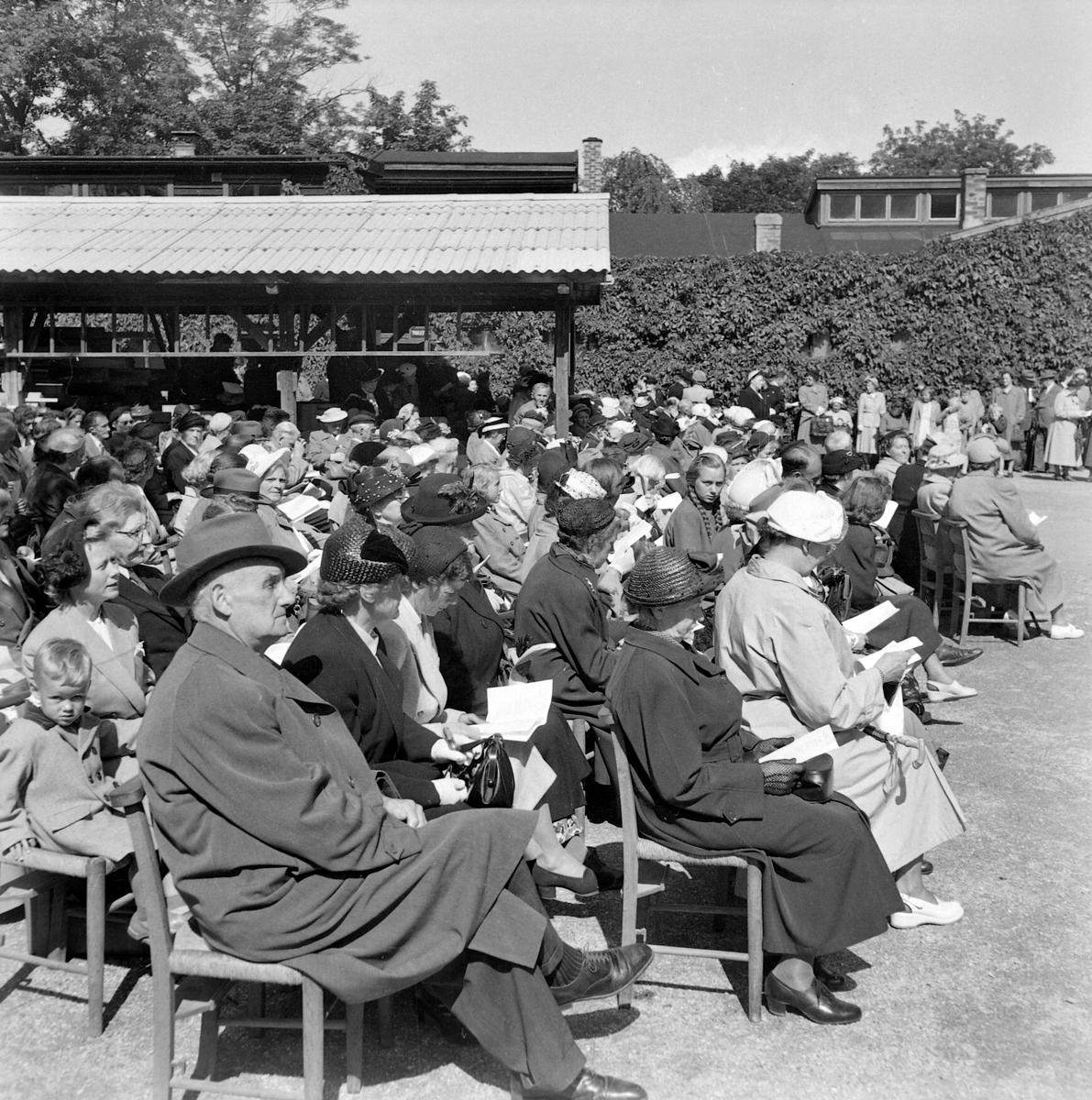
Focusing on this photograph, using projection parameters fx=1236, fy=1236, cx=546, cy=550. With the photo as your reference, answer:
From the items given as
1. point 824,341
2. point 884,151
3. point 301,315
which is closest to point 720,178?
A: point 884,151

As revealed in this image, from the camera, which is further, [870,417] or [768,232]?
[768,232]

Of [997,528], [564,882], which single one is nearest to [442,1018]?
[564,882]

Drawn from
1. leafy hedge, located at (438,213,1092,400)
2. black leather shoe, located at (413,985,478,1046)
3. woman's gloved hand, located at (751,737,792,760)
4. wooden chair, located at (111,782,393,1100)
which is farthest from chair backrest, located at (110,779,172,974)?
leafy hedge, located at (438,213,1092,400)

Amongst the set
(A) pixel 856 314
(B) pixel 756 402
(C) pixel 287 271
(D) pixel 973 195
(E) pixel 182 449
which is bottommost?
(E) pixel 182 449

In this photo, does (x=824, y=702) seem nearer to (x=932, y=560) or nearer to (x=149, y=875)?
(x=149, y=875)

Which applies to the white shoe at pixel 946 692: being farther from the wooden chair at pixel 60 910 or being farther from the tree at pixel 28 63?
the tree at pixel 28 63

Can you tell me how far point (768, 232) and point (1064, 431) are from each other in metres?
14.1

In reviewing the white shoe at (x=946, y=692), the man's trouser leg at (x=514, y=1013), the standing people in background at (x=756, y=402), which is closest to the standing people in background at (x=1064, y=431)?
the standing people in background at (x=756, y=402)

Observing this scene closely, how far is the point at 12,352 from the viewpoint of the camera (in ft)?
52.8

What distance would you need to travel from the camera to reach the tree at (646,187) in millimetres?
61875

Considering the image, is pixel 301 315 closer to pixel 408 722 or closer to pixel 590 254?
pixel 590 254

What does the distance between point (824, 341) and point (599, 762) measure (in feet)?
74.5

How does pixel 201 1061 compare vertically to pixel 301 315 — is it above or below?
below

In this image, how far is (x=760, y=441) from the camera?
11289 millimetres
